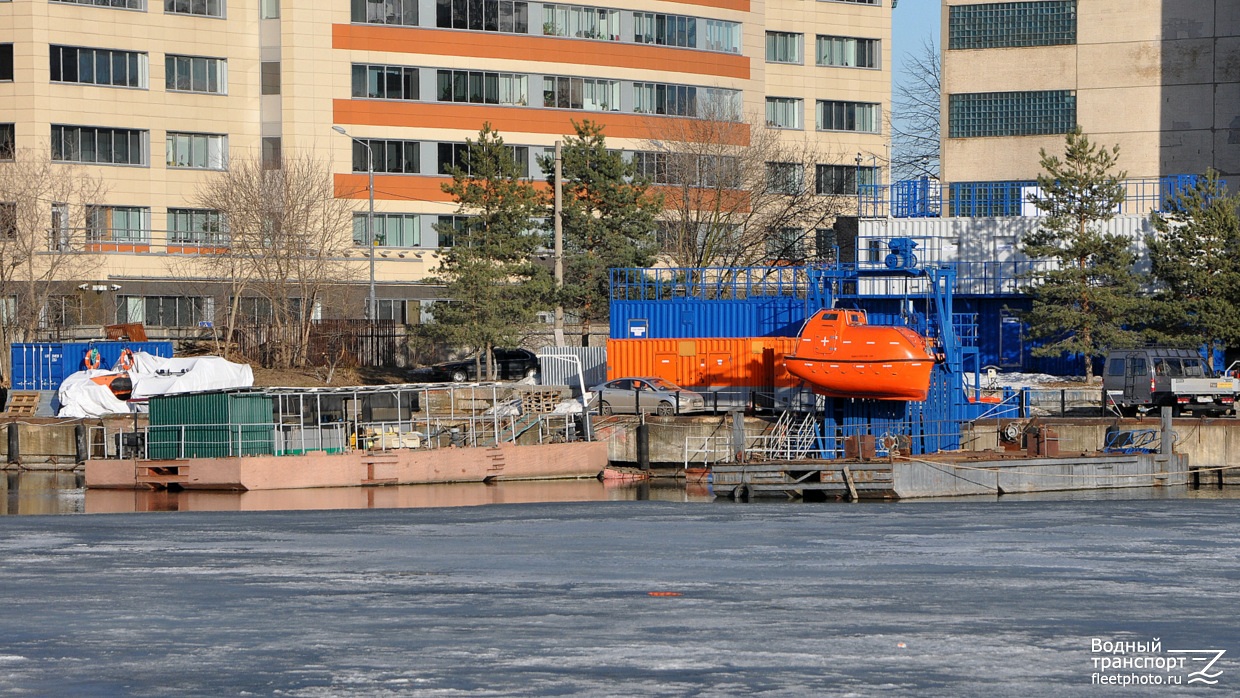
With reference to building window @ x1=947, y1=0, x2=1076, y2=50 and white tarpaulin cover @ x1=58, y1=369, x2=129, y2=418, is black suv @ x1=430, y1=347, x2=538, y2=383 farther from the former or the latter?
building window @ x1=947, y1=0, x2=1076, y2=50

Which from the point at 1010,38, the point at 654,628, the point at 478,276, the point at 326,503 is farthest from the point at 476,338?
the point at 654,628

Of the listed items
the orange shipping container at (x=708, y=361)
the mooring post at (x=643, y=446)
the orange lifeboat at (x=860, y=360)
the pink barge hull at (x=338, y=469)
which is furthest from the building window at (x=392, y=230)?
the orange lifeboat at (x=860, y=360)

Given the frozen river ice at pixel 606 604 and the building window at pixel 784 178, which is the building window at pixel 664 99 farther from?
the frozen river ice at pixel 606 604

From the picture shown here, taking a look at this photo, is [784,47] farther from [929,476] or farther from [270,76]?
[929,476]

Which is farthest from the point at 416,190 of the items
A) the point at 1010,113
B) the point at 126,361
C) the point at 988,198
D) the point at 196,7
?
the point at 126,361

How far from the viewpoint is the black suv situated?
209ft

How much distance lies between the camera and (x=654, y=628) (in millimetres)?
17094

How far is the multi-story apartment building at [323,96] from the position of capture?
7469 cm

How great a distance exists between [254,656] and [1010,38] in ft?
211

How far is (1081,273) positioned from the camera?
52656 mm

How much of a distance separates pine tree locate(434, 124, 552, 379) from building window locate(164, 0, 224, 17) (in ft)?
88.4

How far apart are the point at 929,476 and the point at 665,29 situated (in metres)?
51.7

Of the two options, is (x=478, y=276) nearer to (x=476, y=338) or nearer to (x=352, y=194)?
(x=476, y=338)

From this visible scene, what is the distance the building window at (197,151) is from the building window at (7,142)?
7.37 meters
